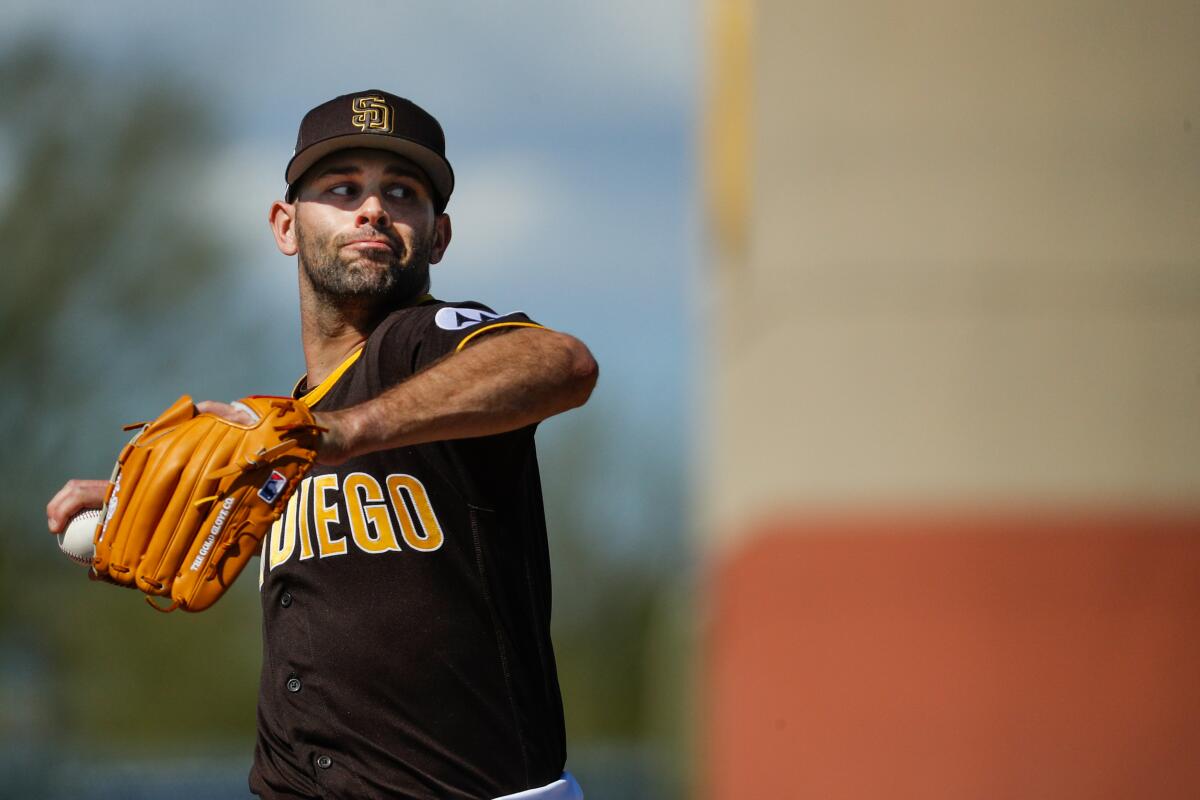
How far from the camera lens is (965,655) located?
4930 millimetres

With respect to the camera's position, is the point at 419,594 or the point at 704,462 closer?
the point at 419,594

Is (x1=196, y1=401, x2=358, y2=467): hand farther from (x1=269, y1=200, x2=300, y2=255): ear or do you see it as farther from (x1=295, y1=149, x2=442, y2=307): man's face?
(x1=269, y1=200, x2=300, y2=255): ear

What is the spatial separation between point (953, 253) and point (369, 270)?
3.10 m

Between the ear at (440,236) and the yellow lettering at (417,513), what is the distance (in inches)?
23.6

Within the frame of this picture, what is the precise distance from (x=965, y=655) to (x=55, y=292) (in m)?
12.6

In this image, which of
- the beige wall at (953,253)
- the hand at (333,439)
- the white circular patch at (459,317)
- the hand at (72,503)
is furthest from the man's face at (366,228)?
the beige wall at (953,253)

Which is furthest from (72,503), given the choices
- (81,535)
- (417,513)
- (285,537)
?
(417,513)

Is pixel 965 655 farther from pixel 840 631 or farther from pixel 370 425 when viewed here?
pixel 370 425

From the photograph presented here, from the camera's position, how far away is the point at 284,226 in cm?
308

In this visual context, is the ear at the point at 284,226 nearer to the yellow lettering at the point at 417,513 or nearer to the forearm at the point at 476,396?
the yellow lettering at the point at 417,513

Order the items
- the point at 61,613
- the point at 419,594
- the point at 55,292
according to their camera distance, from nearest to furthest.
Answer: the point at 419,594 < the point at 55,292 < the point at 61,613

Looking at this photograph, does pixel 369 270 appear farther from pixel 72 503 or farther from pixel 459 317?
pixel 72 503

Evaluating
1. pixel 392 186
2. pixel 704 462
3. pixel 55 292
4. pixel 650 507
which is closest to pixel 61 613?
pixel 55 292

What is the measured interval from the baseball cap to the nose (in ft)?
0.39
